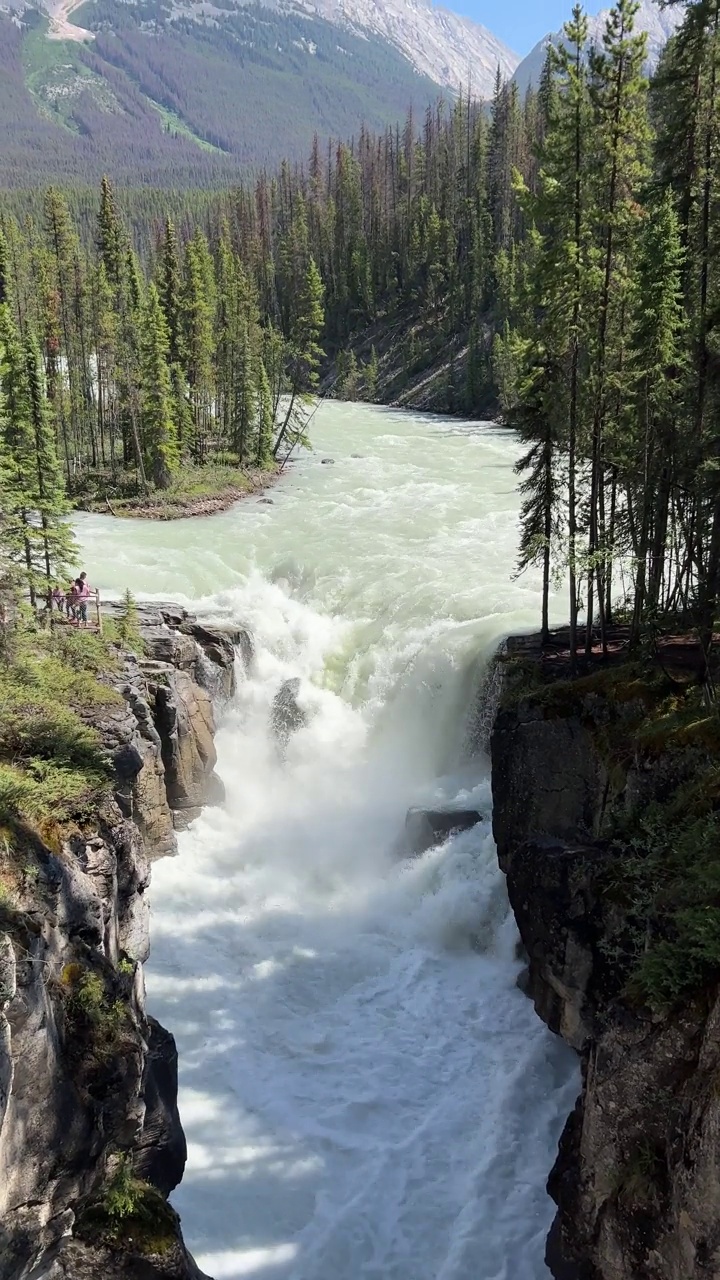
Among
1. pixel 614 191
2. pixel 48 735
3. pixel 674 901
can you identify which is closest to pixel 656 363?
pixel 614 191

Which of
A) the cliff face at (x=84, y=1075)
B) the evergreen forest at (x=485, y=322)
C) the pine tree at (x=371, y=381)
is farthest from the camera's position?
the pine tree at (x=371, y=381)

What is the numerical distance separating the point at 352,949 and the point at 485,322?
3227 inches

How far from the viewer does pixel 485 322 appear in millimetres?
91688

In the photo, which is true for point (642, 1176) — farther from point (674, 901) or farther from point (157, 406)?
point (157, 406)

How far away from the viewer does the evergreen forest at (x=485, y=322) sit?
755 inches

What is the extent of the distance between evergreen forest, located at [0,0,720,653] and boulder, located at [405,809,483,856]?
6192 mm

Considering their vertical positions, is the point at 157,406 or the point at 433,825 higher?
the point at 157,406

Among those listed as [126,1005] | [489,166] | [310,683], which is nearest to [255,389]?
[310,683]

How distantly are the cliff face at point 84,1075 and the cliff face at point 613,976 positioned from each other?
19.3 feet

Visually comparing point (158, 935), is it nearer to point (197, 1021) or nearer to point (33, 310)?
point (197, 1021)

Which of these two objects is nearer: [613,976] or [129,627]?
[613,976]

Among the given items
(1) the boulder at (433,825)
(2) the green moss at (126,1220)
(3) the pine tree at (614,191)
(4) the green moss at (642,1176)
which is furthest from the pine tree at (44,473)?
(4) the green moss at (642,1176)

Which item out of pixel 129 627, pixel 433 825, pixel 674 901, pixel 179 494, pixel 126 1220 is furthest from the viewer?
pixel 179 494

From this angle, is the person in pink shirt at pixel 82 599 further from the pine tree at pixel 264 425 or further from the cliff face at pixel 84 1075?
the pine tree at pixel 264 425
